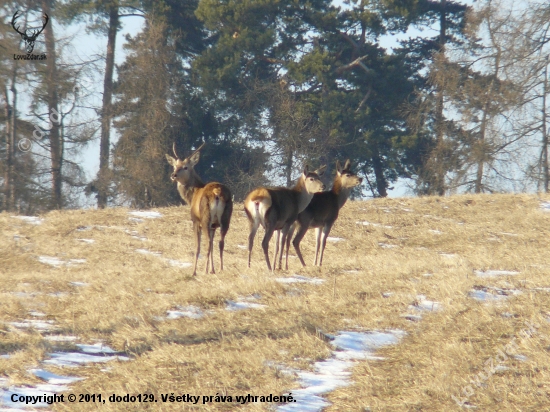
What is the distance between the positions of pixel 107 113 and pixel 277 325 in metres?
28.0

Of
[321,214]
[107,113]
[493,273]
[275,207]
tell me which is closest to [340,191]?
[321,214]

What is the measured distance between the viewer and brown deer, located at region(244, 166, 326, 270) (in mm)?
12602

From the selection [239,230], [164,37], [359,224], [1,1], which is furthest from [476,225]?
[164,37]

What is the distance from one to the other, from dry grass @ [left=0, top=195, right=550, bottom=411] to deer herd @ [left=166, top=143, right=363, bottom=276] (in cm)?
68

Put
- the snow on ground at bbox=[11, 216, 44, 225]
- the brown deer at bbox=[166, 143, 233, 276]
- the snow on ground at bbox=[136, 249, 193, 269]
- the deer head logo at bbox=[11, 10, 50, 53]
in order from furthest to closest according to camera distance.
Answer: the deer head logo at bbox=[11, 10, 50, 53], the snow on ground at bbox=[11, 216, 44, 225], the snow on ground at bbox=[136, 249, 193, 269], the brown deer at bbox=[166, 143, 233, 276]

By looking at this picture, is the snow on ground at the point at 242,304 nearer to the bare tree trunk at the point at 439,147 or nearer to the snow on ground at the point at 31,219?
the snow on ground at the point at 31,219

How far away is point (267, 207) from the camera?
12570 millimetres

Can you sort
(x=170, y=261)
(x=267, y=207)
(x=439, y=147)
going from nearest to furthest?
1. (x=267, y=207)
2. (x=170, y=261)
3. (x=439, y=147)

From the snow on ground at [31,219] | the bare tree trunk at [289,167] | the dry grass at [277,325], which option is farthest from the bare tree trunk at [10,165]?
the bare tree trunk at [289,167]

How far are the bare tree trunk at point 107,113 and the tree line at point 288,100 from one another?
0.20ft

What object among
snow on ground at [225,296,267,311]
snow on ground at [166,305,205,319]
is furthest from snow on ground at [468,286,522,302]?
snow on ground at [166,305,205,319]

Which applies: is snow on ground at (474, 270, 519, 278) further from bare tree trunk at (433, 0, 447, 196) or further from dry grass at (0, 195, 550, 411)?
bare tree trunk at (433, 0, 447, 196)
